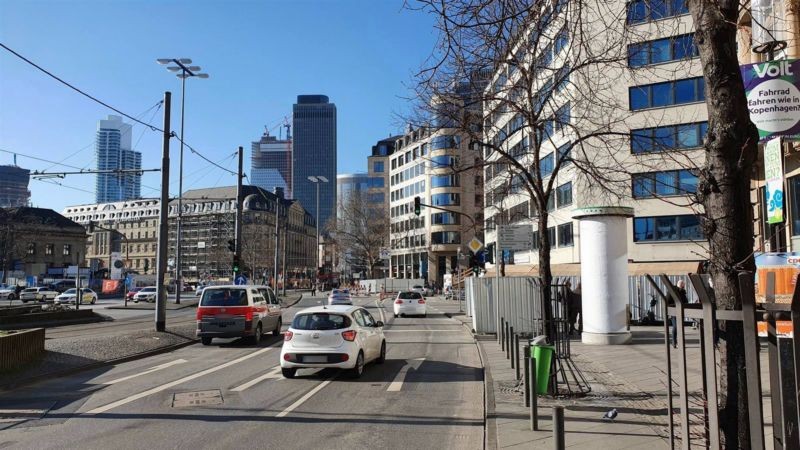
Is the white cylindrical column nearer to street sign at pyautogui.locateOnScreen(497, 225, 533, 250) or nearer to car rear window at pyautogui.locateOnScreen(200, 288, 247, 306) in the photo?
street sign at pyautogui.locateOnScreen(497, 225, 533, 250)

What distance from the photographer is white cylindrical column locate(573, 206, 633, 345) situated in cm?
1585

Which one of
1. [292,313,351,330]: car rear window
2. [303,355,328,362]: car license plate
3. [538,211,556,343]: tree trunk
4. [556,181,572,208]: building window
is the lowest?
[303,355,328,362]: car license plate

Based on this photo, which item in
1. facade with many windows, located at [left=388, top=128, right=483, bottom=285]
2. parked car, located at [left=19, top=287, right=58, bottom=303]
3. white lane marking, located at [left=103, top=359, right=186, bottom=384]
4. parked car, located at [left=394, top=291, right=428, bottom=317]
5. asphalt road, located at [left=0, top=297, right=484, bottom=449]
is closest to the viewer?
asphalt road, located at [left=0, top=297, right=484, bottom=449]

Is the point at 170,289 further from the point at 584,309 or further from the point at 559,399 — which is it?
the point at 559,399

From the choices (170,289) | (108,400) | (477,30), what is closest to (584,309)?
(477,30)

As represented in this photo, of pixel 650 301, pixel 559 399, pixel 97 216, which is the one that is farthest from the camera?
pixel 97 216

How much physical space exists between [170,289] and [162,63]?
203 feet

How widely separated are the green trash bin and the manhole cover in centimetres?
522

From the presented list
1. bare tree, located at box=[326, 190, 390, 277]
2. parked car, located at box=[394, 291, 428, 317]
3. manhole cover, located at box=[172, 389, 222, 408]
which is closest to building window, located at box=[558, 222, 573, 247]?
parked car, located at box=[394, 291, 428, 317]

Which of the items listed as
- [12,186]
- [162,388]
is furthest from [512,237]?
[12,186]

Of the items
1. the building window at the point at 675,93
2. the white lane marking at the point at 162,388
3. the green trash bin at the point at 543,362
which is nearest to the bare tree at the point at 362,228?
the building window at the point at 675,93

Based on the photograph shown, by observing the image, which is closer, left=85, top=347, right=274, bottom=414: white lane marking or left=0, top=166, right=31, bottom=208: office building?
left=85, top=347, right=274, bottom=414: white lane marking

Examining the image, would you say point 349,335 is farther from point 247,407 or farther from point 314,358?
point 247,407

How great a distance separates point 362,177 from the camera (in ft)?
518
